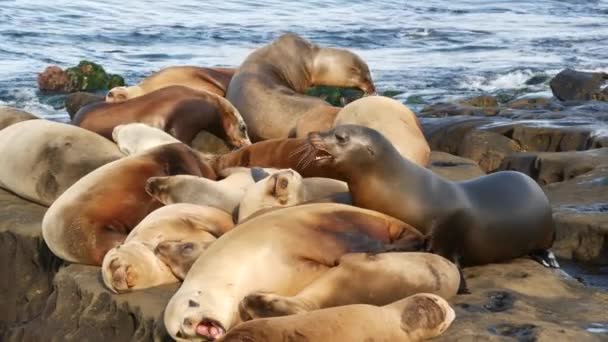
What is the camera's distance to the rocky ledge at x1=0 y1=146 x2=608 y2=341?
464cm

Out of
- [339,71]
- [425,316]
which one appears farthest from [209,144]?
[425,316]

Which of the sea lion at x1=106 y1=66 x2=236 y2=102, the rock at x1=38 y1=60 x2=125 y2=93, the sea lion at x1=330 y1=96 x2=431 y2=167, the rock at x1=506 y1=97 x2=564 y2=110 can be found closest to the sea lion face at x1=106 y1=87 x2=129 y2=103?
the sea lion at x1=106 y1=66 x2=236 y2=102

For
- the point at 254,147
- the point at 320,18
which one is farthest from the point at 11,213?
the point at 320,18

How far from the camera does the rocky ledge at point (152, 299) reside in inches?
183

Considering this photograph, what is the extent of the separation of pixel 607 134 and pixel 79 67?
26.6 ft

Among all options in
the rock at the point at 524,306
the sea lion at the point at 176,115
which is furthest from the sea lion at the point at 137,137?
the rock at the point at 524,306

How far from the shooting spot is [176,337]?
446 cm

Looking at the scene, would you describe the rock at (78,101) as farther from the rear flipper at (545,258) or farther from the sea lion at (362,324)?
the sea lion at (362,324)

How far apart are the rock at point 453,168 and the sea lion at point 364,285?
2.71 metres

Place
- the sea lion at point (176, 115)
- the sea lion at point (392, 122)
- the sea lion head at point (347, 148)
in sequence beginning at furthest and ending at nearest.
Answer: the sea lion at point (176, 115) → the sea lion at point (392, 122) → the sea lion head at point (347, 148)

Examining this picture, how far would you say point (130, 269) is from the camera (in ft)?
17.1

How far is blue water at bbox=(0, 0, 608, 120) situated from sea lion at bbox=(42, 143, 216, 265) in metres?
8.28

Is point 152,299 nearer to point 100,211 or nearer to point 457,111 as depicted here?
point 100,211

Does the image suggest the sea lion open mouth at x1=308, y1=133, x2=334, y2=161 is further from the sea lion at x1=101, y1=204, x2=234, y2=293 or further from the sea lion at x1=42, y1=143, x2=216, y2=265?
the sea lion at x1=42, y1=143, x2=216, y2=265
